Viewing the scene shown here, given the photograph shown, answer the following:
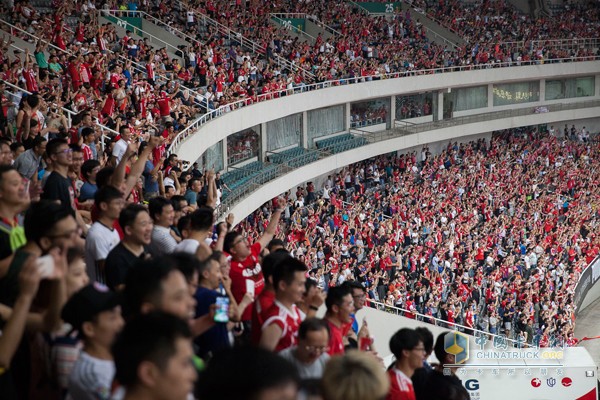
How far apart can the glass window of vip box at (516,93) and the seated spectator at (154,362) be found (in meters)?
36.2

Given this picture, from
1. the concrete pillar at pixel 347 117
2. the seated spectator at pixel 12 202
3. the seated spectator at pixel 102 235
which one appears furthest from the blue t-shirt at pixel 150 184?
the concrete pillar at pixel 347 117

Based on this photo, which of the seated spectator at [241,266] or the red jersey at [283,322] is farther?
the seated spectator at [241,266]

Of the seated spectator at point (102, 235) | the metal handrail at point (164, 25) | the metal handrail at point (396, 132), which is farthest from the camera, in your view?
the metal handrail at point (164, 25)

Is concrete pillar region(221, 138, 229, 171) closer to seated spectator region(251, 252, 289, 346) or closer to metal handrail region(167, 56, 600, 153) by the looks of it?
metal handrail region(167, 56, 600, 153)

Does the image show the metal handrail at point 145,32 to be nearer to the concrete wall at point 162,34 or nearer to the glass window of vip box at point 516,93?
the concrete wall at point 162,34

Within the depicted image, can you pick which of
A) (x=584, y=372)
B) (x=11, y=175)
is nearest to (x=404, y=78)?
(x=584, y=372)

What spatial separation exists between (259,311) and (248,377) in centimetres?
249

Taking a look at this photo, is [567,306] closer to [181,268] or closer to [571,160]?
[571,160]

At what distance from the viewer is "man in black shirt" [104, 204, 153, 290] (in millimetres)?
5250

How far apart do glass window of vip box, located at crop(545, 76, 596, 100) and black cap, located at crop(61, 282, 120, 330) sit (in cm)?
3815

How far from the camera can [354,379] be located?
12.0 ft

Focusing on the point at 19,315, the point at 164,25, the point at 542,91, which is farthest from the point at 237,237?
the point at 542,91

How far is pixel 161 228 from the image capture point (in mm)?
6566

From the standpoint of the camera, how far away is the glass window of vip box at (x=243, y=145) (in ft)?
81.1
